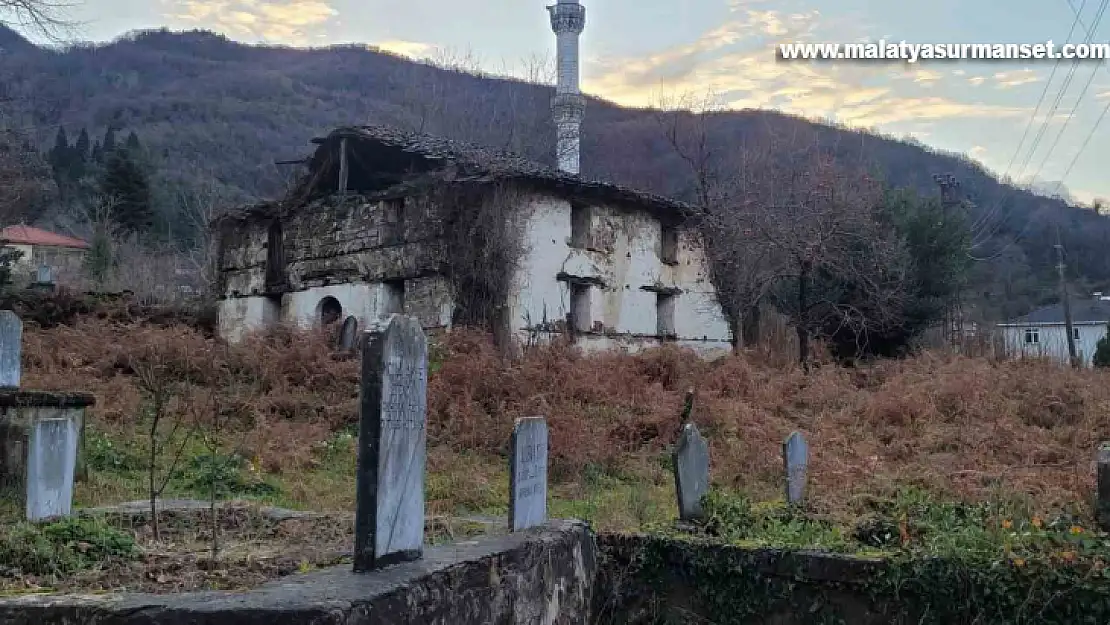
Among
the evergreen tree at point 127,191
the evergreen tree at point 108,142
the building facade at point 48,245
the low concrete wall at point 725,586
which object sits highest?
the evergreen tree at point 108,142

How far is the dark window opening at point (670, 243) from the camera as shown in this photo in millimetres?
24122

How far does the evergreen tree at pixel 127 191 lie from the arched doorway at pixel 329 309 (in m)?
28.8

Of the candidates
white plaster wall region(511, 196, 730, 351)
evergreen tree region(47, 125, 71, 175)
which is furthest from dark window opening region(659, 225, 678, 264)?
evergreen tree region(47, 125, 71, 175)

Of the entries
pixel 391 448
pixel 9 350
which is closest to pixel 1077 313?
pixel 9 350

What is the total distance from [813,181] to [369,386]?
72.6 ft

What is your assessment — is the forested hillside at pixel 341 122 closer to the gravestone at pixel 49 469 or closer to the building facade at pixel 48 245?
the building facade at pixel 48 245

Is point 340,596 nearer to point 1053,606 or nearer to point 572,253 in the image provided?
point 1053,606

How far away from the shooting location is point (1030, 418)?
1337 cm

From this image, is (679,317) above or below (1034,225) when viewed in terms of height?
below

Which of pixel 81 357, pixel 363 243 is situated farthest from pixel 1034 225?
pixel 81 357

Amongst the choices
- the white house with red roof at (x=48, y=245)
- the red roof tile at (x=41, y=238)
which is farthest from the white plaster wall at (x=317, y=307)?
the red roof tile at (x=41, y=238)

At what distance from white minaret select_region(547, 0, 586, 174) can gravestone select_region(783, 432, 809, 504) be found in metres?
24.1

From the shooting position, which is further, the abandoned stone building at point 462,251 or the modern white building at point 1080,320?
the modern white building at point 1080,320

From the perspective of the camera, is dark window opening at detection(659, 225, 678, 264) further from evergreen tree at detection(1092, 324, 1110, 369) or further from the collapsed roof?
evergreen tree at detection(1092, 324, 1110, 369)
